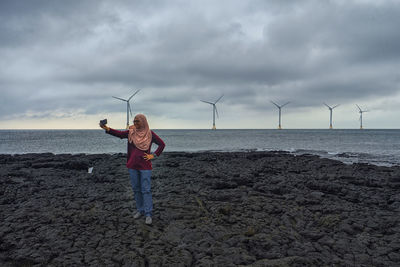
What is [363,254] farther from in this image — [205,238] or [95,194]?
[95,194]

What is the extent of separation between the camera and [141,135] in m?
7.79

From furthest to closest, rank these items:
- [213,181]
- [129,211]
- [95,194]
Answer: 1. [213,181]
2. [95,194]
3. [129,211]

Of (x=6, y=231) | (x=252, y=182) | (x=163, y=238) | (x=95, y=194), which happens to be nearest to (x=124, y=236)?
(x=163, y=238)

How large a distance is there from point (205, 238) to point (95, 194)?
19.5 feet

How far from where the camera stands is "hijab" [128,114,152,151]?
7.72 meters

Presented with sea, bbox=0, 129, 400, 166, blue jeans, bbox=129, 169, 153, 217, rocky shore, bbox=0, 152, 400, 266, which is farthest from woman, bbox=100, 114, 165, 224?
sea, bbox=0, 129, 400, 166

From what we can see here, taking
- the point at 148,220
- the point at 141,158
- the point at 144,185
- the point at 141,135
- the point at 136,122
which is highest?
the point at 136,122

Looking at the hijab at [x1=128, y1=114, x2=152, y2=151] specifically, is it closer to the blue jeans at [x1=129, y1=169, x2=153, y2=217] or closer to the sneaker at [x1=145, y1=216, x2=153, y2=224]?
the blue jeans at [x1=129, y1=169, x2=153, y2=217]

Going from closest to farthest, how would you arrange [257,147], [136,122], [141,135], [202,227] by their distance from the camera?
[202,227] → [136,122] → [141,135] → [257,147]

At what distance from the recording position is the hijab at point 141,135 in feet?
25.3

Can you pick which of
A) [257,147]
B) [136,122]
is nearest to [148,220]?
[136,122]

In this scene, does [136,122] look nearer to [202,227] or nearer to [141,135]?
[141,135]

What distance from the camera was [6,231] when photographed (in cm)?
728

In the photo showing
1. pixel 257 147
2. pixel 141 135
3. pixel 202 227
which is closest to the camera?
pixel 202 227
